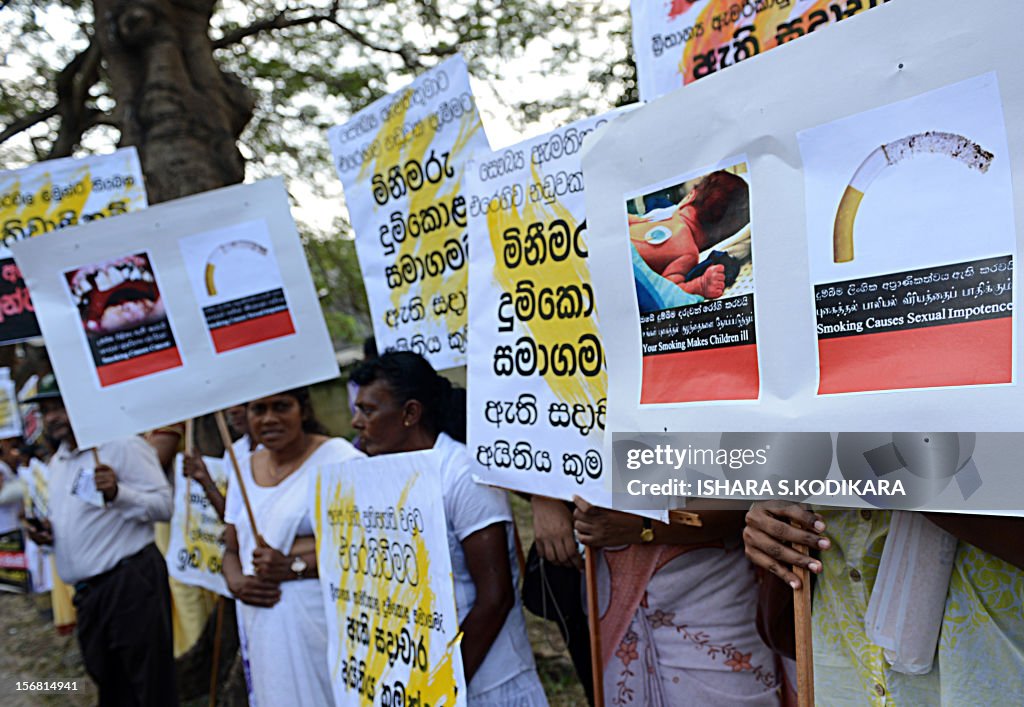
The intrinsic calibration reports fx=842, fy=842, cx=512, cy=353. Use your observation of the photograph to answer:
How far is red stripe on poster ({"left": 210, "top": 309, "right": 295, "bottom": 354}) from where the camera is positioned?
2.88 m

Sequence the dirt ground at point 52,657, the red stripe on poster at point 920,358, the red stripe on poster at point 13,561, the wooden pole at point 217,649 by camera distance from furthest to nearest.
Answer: the red stripe on poster at point 13,561 → the dirt ground at point 52,657 → the wooden pole at point 217,649 → the red stripe on poster at point 920,358

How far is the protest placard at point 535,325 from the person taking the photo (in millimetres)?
2041

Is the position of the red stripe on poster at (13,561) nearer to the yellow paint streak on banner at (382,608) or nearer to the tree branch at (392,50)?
the yellow paint streak on banner at (382,608)

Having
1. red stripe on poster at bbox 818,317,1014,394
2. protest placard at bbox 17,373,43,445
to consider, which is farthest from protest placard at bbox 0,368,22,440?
red stripe on poster at bbox 818,317,1014,394

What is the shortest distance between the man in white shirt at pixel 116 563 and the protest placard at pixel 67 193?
1121 mm

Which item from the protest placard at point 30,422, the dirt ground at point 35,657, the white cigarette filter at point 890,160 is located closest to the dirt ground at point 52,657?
the dirt ground at point 35,657

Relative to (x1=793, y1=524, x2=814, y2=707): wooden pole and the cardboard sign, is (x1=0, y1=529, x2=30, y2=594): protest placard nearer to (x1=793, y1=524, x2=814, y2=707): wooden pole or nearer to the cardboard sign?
the cardboard sign

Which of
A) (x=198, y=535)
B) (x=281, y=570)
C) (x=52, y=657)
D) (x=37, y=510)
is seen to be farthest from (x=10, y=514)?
(x=281, y=570)

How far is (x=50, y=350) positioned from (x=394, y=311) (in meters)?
1.16

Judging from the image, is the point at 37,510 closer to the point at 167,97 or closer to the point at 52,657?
the point at 52,657

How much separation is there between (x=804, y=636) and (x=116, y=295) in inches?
96.1

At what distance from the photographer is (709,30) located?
7.39ft

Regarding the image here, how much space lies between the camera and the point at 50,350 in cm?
284

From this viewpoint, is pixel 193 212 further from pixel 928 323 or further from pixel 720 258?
pixel 928 323
